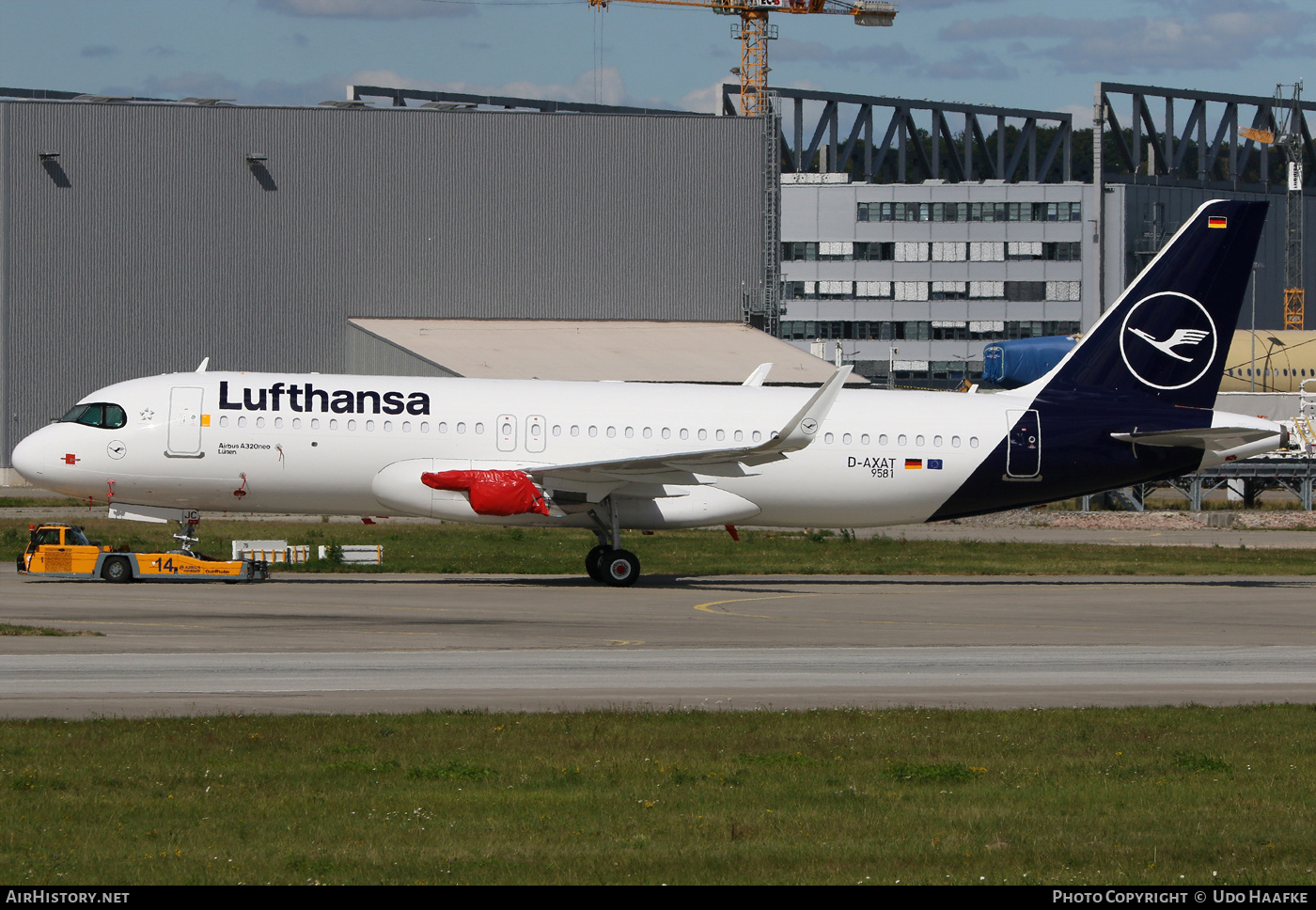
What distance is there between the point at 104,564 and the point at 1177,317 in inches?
1025

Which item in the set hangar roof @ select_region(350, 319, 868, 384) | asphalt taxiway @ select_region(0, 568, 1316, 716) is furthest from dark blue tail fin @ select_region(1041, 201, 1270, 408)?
hangar roof @ select_region(350, 319, 868, 384)

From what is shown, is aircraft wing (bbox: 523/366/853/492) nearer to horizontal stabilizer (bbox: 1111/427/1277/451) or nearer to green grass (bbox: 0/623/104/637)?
horizontal stabilizer (bbox: 1111/427/1277/451)

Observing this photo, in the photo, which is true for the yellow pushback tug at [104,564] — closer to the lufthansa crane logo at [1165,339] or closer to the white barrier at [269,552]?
the white barrier at [269,552]

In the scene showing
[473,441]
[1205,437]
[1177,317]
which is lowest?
[473,441]

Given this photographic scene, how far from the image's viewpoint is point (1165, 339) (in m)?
36.2

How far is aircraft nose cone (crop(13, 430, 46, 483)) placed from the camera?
107ft

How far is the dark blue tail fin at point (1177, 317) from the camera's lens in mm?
36219

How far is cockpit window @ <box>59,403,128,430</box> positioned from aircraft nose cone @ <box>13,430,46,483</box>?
0.89 m

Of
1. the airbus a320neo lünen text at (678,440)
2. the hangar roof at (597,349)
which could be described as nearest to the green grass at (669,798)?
the airbus a320neo lünen text at (678,440)

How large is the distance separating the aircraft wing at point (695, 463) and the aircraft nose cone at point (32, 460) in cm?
1075

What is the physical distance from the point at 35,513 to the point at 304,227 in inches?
805

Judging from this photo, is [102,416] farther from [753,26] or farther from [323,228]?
[753,26]

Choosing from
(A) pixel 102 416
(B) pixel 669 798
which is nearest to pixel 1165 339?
(A) pixel 102 416

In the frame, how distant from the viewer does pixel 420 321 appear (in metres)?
69.4
